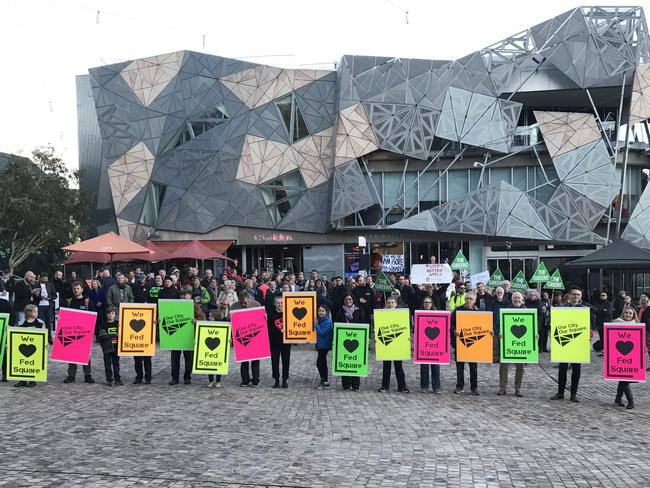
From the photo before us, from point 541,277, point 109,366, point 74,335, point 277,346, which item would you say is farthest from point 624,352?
point 541,277

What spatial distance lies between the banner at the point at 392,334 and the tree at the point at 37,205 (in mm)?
28058

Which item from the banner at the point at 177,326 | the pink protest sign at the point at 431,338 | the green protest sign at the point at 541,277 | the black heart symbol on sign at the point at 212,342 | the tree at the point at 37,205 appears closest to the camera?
the pink protest sign at the point at 431,338

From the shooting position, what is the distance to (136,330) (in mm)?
12492

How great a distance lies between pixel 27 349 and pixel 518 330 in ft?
29.1

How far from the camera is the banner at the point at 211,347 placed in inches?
480

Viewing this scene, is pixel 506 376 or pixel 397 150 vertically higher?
pixel 397 150

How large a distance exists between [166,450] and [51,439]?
→ 1.59 meters

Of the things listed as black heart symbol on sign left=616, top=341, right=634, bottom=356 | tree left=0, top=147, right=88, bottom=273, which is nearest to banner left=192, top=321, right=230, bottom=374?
black heart symbol on sign left=616, top=341, right=634, bottom=356

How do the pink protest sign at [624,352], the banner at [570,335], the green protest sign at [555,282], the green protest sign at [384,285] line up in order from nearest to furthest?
the pink protest sign at [624,352]
the banner at [570,335]
the green protest sign at [384,285]
the green protest sign at [555,282]

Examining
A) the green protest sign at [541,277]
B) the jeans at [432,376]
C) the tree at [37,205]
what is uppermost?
the tree at [37,205]

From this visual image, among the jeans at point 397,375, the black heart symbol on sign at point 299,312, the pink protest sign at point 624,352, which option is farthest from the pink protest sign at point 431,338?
the pink protest sign at point 624,352

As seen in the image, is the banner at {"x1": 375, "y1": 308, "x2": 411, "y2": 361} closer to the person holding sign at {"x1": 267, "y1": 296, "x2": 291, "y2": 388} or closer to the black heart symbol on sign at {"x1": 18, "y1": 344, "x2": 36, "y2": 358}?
the person holding sign at {"x1": 267, "y1": 296, "x2": 291, "y2": 388}

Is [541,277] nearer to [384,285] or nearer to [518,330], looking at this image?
[384,285]

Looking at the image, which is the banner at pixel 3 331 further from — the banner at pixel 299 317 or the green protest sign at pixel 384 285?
the green protest sign at pixel 384 285
